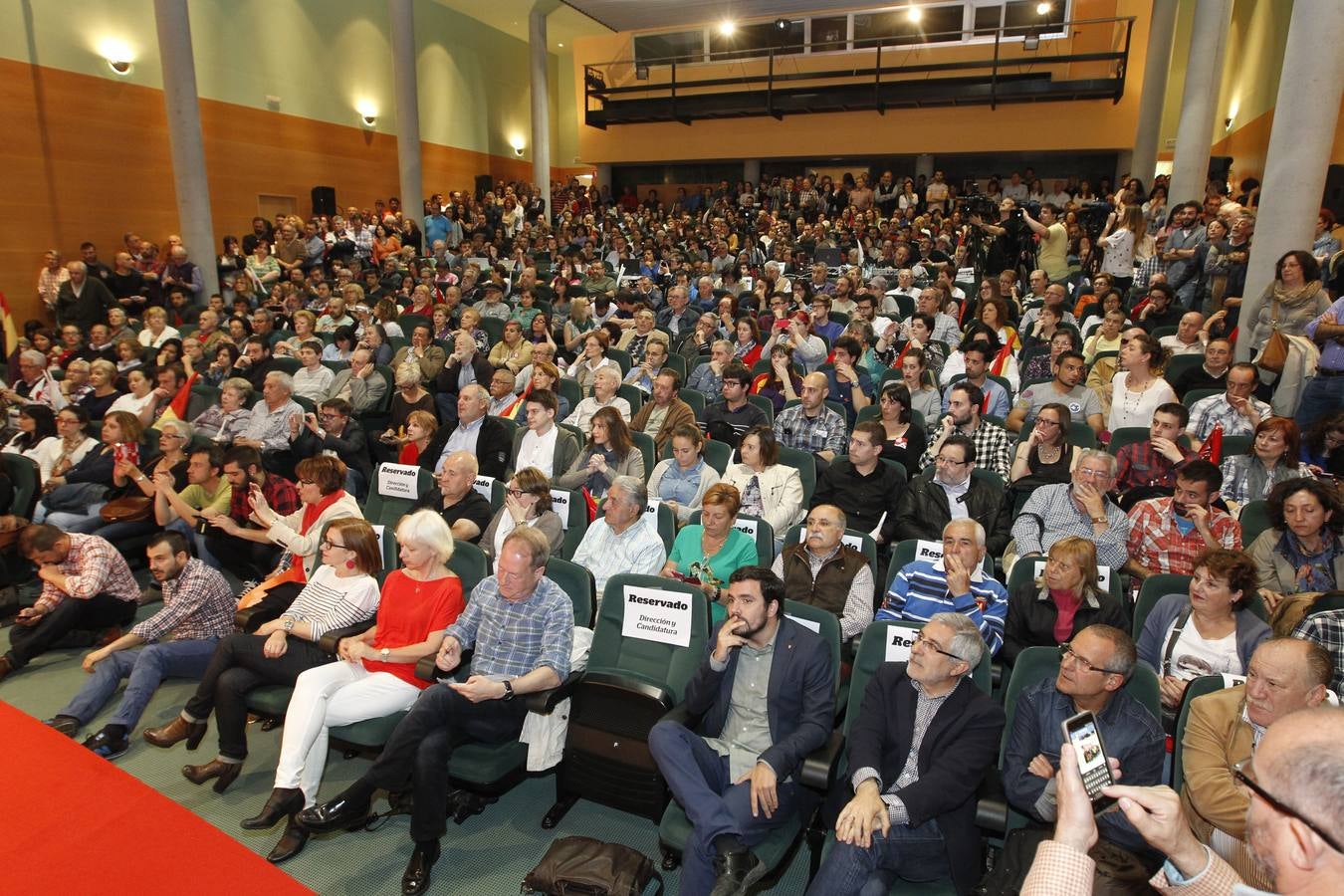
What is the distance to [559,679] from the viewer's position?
2.99 m

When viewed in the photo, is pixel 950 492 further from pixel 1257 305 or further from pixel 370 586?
pixel 1257 305

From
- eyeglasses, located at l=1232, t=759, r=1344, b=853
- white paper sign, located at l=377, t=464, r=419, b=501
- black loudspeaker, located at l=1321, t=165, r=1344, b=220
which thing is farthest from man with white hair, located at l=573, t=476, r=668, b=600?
black loudspeaker, located at l=1321, t=165, r=1344, b=220

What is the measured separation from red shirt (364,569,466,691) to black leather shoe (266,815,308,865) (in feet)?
→ 1.98

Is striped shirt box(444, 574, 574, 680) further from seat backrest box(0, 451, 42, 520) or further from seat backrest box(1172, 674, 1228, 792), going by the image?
seat backrest box(0, 451, 42, 520)

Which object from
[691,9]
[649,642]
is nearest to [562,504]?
[649,642]

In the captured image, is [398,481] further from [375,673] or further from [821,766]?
[821,766]

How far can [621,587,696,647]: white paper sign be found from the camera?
3.16 m

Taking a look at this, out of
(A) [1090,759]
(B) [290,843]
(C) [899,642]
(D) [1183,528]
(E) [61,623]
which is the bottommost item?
(B) [290,843]

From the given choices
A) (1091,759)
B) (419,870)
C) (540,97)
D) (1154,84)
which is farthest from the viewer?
(540,97)

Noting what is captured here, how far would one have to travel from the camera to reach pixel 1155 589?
125 inches

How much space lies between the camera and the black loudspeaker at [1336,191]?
8023 millimetres

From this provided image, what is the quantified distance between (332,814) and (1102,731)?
2.59 meters

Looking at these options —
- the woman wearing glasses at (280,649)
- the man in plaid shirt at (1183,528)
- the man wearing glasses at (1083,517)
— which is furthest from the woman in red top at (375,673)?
the man in plaid shirt at (1183,528)

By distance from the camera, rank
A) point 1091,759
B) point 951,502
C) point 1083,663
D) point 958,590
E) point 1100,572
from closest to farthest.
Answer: point 1091,759, point 1083,663, point 958,590, point 1100,572, point 951,502
